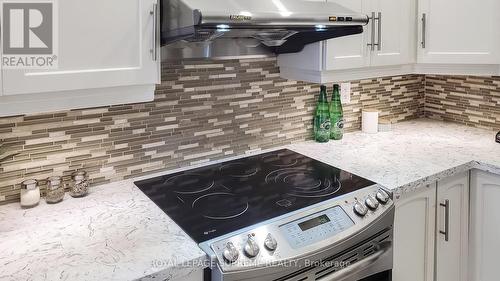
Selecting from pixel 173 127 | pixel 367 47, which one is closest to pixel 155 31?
pixel 173 127

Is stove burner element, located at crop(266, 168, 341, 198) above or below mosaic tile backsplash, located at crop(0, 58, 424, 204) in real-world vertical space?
below

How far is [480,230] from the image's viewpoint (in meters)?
1.88

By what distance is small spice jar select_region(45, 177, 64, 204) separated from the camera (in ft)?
4.79

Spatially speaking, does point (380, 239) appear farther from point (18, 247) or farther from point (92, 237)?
point (18, 247)

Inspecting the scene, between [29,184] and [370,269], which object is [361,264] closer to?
[370,269]

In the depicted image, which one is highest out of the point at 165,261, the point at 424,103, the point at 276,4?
the point at 276,4

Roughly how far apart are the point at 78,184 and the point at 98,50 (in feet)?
1.77

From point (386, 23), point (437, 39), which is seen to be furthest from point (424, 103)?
point (386, 23)

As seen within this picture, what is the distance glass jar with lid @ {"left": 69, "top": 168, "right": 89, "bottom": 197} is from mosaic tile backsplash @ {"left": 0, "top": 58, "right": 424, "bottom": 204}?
0.23 feet

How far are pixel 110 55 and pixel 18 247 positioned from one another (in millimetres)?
626

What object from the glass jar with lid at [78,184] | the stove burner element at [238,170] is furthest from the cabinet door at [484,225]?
the glass jar with lid at [78,184]

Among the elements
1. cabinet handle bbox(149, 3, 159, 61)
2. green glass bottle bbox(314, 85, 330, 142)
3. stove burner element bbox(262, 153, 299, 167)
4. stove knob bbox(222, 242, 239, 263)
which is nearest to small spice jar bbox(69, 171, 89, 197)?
cabinet handle bbox(149, 3, 159, 61)

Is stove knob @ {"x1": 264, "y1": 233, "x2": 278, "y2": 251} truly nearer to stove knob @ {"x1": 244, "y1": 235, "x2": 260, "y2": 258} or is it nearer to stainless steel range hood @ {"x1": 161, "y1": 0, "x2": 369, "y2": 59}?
stove knob @ {"x1": 244, "y1": 235, "x2": 260, "y2": 258}

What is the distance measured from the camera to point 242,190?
5.18 ft
